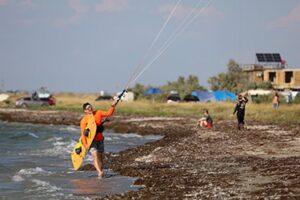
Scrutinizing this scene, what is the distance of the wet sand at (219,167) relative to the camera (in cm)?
1174

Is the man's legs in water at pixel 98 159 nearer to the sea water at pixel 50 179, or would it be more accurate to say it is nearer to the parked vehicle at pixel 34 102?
the sea water at pixel 50 179

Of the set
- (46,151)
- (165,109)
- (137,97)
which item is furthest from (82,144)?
(137,97)

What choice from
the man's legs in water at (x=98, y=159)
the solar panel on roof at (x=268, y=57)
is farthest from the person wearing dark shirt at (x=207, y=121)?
the solar panel on roof at (x=268, y=57)

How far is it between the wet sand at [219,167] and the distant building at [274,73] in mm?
52548

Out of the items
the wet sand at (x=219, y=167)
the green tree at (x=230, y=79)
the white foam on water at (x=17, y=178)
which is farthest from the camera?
the green tree at (x=230, y=79)

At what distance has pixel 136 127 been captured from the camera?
42500 millimetres

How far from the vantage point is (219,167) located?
15906 mm

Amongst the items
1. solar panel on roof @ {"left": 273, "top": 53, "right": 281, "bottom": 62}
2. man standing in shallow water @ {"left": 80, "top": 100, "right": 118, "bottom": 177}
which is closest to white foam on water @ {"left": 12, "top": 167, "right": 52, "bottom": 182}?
man standing in shallow water @ {"left": 80, "top": 100, "right": 118, "bottom": 177}

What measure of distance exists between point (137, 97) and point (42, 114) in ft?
104

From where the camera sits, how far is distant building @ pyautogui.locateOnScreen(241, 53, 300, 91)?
256 ft

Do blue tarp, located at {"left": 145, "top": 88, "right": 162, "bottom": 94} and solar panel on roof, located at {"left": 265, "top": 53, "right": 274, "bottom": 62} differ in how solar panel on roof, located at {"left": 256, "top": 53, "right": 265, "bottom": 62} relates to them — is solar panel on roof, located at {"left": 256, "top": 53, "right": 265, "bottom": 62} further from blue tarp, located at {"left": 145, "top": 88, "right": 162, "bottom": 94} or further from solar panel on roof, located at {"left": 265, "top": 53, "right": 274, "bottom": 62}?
blue tarp, located at {"left": 145, "top": 88, "right": 162, "bottom": 94}

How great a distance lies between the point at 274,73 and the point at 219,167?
68.6m

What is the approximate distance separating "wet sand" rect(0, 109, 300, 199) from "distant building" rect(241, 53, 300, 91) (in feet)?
172

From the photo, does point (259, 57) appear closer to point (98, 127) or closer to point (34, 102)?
point (34, 102)
